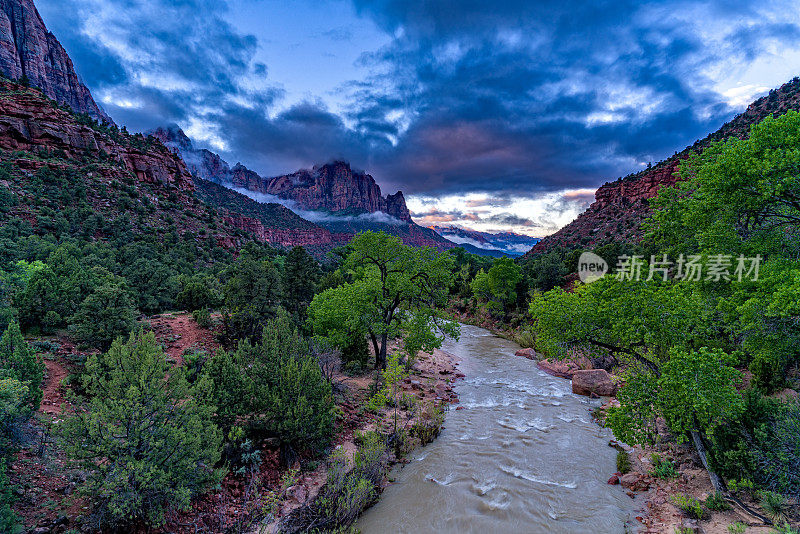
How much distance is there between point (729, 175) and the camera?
9.50 m

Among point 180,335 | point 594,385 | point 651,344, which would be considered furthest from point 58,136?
point 594,385

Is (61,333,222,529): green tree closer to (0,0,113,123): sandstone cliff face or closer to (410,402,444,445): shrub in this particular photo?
(410,402,444,445): shrub

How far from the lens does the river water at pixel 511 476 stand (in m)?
7.77

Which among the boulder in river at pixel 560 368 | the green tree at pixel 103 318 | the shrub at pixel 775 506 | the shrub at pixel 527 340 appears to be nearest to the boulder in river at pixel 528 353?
the shrub at pixel 527 340

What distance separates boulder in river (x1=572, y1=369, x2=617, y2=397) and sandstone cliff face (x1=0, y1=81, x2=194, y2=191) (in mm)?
72487

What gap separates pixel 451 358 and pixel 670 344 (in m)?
18.0

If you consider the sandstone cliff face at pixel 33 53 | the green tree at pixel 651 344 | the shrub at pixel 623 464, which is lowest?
the shrub at pixel 623 464

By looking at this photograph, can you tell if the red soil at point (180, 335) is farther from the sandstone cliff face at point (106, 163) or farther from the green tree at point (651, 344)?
the sandstone cliff face at point (106, 163)

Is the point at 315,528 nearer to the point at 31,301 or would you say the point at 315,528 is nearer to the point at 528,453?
the point at 528,453

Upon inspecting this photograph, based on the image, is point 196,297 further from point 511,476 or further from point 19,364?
point 511,476

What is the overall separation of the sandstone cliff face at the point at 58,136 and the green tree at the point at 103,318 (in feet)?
185

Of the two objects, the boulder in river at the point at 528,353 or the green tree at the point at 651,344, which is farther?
the boulder in river at the point at 528,353

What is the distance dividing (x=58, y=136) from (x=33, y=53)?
116200 mm

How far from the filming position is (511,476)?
383 inches
